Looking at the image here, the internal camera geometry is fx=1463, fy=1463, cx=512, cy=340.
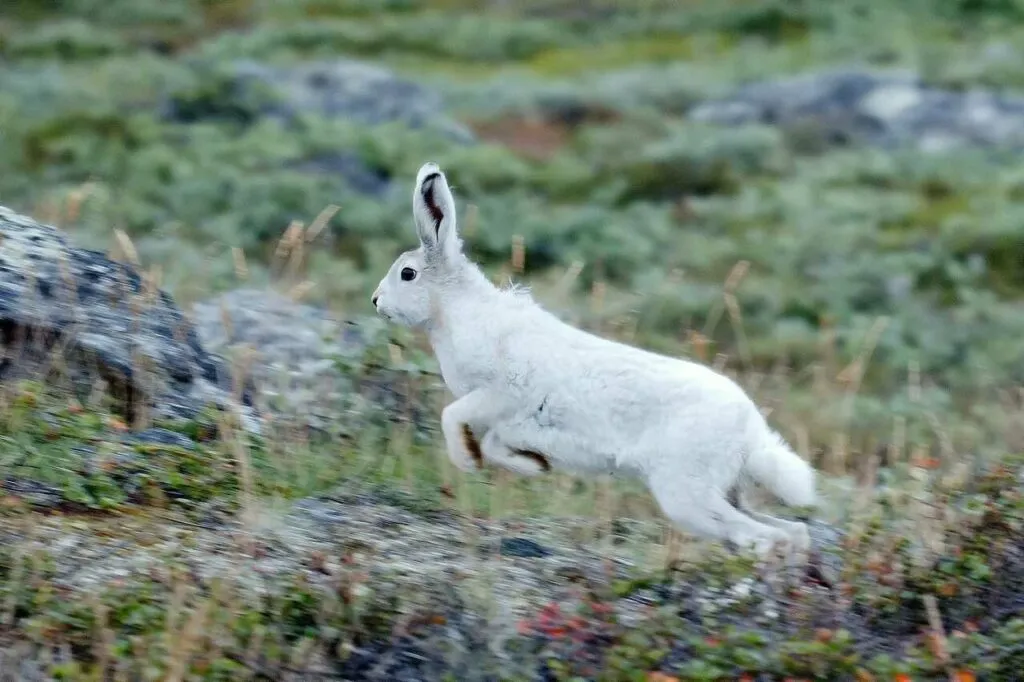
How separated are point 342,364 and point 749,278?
30.8ft

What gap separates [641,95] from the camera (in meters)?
28.4

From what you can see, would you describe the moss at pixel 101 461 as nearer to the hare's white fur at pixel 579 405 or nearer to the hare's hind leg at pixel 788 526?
the hare's white fur at pixel 579 405

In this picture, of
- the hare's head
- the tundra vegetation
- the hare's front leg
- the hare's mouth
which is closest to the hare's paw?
the hare's front leg

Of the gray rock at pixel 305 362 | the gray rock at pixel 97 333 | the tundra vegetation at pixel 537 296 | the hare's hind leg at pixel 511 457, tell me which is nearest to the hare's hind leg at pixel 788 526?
the tundra vegetation at pixel 537 296

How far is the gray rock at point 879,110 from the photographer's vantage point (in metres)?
25.2

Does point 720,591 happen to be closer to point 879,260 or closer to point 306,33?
point 879,260

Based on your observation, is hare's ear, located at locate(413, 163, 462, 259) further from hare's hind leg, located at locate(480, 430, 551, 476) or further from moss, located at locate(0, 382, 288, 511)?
moss, located at locate(0, 382, 288, 511)

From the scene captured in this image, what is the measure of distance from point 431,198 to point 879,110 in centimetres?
2071

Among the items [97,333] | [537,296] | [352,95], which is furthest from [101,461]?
[352,95]

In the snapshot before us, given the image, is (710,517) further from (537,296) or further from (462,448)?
(537,296)

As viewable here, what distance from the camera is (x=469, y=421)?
22.8 ft

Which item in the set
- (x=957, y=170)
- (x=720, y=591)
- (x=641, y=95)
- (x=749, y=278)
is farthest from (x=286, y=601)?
(x=641, y=95)

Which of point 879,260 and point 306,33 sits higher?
point 306,33

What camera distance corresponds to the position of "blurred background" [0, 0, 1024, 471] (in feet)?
43.3
